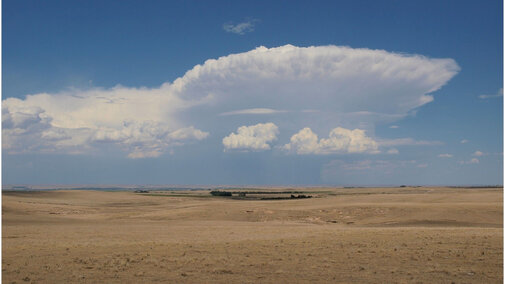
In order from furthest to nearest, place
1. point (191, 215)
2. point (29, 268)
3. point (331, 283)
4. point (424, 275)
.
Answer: point (191, 215) < point (29, 268) < point (424, 275) < point (331, 283)

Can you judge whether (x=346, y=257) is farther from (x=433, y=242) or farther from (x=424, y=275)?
(x=433, y=242)

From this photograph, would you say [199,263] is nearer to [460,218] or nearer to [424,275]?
[424,275]

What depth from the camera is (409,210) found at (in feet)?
168

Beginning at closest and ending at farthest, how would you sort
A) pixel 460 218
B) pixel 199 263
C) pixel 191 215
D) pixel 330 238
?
pixel 199 263 < pixel 330 238 < pixel 460 218 < pixel 191 215

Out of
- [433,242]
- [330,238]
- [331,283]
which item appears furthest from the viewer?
[330,238]

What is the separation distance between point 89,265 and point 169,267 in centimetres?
345

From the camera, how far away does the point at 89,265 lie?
19016mm

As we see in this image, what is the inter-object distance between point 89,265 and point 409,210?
40720 mm

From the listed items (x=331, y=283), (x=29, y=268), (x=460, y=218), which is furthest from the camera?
(x=460, y=218)

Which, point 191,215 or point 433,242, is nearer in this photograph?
point 433,242

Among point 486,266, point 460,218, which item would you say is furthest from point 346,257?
Result: point 460,218

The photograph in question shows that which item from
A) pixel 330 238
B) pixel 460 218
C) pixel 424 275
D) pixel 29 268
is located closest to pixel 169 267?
pixel 29 268

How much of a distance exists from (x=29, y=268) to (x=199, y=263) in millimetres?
6845

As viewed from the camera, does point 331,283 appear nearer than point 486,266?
Yes
